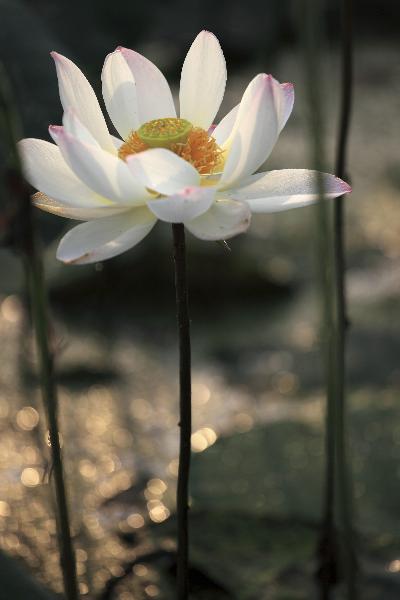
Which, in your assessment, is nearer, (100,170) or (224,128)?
(100,170)

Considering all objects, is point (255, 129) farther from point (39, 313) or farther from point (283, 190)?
point (39, 313)

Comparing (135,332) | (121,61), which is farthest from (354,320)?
(121,61)

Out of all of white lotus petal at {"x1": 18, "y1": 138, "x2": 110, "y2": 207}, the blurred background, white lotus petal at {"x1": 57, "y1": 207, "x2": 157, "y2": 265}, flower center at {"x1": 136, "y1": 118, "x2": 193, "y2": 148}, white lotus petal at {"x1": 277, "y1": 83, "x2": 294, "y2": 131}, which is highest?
white lotus petal at {"x1": 277, "y1": 83, "x2": 294, "y2": 131}

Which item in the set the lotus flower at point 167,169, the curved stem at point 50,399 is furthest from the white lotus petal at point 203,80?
the curved stem at point 50,399

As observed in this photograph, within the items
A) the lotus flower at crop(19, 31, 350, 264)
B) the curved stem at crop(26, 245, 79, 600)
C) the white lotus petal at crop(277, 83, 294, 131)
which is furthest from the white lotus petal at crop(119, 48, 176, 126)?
the curved stem at crop(26, 245, 79, 600)

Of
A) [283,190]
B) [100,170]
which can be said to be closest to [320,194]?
[283,190]

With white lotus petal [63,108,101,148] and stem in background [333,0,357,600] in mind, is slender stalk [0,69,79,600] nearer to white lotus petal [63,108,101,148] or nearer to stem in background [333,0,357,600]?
white lotus petal [63,108,101,148]

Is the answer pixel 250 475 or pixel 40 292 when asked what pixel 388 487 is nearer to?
pixel 250 475
